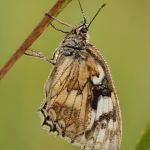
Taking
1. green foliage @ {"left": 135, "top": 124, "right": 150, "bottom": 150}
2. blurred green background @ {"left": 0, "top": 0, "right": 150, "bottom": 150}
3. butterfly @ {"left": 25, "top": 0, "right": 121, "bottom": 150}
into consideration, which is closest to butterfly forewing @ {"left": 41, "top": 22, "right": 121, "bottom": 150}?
butterfly @ {"left": 25, "top": 0, "right": 121, "bottom": 150}

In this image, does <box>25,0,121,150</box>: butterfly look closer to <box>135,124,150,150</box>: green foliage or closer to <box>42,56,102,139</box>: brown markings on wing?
<box>42,56,102,139</box>: brown markings on wing

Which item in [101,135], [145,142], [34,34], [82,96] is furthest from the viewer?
[82,96]

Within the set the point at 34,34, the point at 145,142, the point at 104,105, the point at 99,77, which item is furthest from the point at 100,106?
the point at 34,34

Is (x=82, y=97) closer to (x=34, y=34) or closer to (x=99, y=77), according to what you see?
→ (x=99, y=77)

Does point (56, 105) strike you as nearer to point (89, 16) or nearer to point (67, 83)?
point (67, 83)

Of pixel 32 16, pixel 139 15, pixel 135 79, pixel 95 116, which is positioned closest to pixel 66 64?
pixel 95 116

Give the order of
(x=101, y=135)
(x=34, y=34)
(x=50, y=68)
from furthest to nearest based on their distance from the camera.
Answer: (x=50, y=68) < (x=101, y=135) < (x=34, y=34)

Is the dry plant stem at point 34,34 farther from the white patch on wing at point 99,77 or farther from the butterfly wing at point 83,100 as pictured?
the white patch on wing at point 99,77

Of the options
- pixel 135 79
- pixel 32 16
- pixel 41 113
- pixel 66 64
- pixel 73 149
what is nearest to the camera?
pixel 41 113
